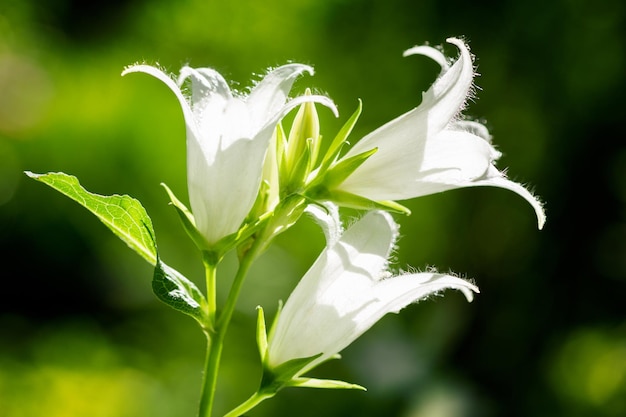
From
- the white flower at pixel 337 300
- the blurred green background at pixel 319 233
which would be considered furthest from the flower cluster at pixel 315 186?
the blurred green background at pixel 319 233

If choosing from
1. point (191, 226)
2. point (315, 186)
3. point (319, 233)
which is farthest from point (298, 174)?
point (319, 233)

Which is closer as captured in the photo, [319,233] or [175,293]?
[175,293]

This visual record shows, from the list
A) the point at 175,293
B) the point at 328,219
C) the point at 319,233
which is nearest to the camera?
the point at 175,293

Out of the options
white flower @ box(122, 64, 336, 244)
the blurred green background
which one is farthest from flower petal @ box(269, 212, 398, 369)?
the blurred green background

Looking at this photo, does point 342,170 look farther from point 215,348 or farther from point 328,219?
point 215,348

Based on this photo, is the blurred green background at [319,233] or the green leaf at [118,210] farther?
the blurred green background at [319,233]

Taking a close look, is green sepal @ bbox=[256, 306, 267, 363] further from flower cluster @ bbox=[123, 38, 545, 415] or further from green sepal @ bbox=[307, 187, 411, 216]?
green sepal @ bbox=[307, 187, 411, 216]

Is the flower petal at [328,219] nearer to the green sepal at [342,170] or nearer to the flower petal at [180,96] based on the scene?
the green sepal at [342,170]
